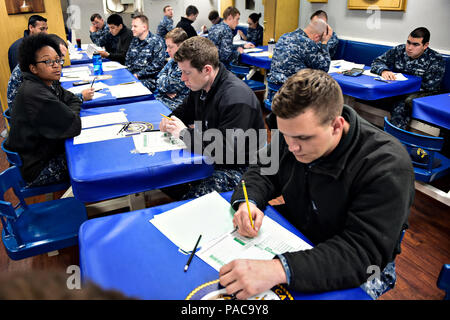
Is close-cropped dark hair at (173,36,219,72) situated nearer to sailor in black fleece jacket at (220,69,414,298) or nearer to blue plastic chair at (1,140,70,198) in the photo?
sailor in black fleece jacket at (220,69,414,298)

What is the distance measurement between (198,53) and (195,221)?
112 cm

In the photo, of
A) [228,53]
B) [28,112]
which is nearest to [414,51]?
[228,53]

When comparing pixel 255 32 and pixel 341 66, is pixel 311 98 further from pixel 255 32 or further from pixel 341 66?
pixel 255 32

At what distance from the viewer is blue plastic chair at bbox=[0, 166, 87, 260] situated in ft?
5.19

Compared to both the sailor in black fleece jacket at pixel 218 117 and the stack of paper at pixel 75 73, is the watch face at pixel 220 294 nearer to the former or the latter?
the sailor in black fleece jacket at pixel 218 117

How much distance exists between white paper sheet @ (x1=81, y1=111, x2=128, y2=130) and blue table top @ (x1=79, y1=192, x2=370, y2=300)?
120 cm

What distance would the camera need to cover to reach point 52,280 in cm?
34

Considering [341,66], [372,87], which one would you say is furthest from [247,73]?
[372,87]

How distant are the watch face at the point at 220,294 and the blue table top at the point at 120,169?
823 mm

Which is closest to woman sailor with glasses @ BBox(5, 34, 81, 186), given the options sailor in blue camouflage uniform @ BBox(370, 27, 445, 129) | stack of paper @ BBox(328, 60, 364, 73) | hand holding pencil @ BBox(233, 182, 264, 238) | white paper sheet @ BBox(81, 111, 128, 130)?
white paper sheet @ BBox(81, 111, 128, 130)

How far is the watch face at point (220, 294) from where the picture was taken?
896mm

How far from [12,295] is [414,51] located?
14.7ft

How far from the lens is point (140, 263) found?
103 cm
